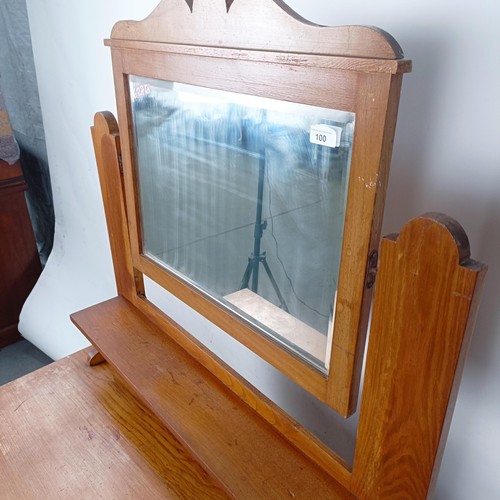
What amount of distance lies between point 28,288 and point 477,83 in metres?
1.74

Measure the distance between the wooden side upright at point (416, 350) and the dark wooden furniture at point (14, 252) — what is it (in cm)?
145

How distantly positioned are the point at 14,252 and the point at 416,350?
64.1 inches

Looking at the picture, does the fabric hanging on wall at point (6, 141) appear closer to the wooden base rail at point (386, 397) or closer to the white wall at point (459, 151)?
the white wall at point (459, 151)

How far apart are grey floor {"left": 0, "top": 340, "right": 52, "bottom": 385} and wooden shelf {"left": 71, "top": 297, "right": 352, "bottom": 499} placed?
99 centimetres

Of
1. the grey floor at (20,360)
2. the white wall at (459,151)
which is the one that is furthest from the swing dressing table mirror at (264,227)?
the grey floor at (20,360)

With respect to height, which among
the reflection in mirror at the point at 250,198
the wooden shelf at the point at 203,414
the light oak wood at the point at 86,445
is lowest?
the light oak wood at the point at 86,445

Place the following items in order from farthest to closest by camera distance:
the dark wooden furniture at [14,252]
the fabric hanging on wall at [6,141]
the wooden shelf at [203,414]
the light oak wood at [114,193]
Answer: the dark wooden furniture at [14,252] → the fabric hanging on wall at [6,141] → the light oak wood at [114,193] → the wooden shelf at [203,414]

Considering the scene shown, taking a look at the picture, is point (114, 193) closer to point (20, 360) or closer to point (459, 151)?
point (459, 151)

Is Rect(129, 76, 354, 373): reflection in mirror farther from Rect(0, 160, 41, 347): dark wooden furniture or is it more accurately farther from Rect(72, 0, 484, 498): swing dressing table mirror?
Rect(0, 160, 41, 347): dark wooden furniture

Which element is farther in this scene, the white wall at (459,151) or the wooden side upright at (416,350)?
the white wall at (459,151)

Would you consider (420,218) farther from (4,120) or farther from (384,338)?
(4,120)

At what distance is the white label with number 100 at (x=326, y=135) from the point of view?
0.44m

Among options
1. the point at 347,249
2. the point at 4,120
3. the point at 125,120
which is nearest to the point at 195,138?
the point at 125,120

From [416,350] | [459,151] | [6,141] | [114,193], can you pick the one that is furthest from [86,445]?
[6,141]
